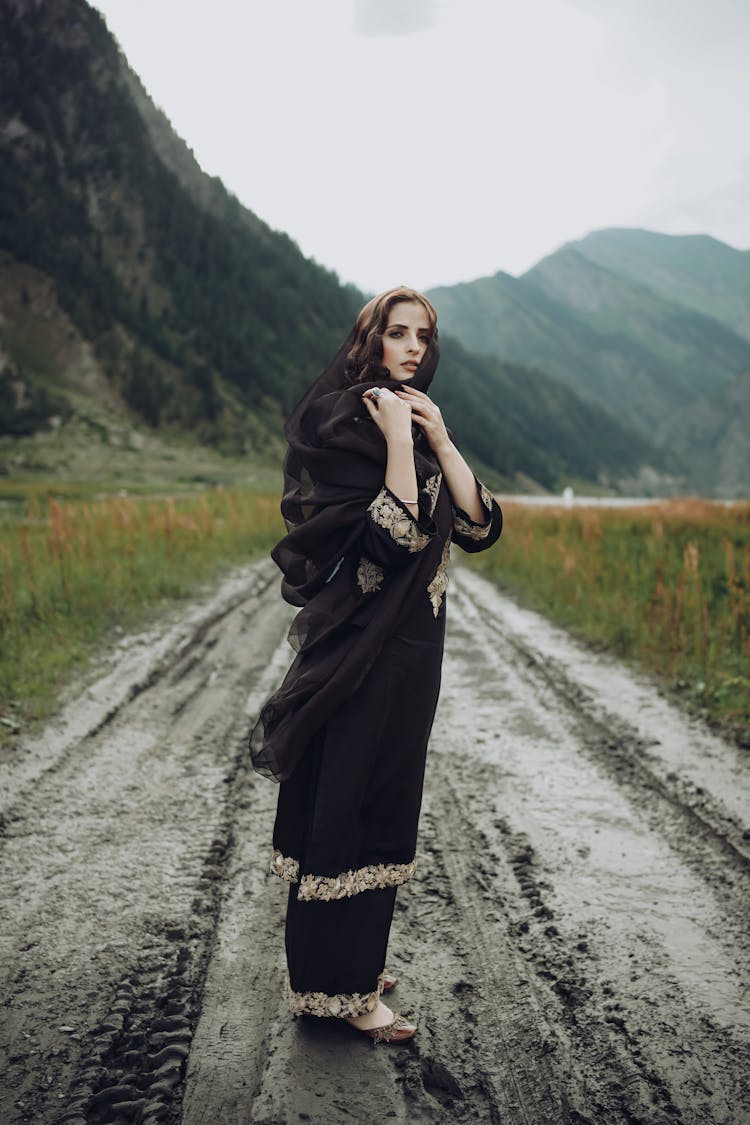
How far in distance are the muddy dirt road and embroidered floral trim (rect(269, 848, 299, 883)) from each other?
0.42 m

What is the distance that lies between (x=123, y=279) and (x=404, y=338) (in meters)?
77.1

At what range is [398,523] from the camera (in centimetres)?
221

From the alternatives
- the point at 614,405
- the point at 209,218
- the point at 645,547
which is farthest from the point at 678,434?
the point at 645,547

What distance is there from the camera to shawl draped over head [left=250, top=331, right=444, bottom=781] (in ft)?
7.47

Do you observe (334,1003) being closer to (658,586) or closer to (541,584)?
(658,586)

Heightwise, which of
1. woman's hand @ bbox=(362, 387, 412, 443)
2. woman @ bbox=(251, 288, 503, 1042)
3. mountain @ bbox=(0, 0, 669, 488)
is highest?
mountain @ bbox=(0, 0, 669, 488)

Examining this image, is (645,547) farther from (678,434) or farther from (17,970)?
(678,434)

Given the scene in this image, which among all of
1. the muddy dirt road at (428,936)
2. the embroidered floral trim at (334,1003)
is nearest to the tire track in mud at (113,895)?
the muddy dirt road at (428,936)

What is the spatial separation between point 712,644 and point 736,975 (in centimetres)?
424

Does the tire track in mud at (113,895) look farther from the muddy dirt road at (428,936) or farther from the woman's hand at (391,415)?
the woman's hand at (391,415)

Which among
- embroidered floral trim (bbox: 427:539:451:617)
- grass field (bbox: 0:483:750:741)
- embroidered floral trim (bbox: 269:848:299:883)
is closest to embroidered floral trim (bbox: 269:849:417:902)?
embroidered floral trim (bbox: 269:848:299:883)

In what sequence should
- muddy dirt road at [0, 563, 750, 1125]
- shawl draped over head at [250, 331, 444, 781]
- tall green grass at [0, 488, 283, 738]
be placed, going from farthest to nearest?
tall green grass at [0, 488, 283, 738]
shawl draped over head at [250, 331, 444, 781]
muddy dirt road at [0, 563, 750, 1125]

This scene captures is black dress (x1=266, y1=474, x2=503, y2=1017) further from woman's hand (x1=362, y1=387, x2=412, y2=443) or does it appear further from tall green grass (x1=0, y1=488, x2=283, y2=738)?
tall green grass (x1=0, y1=488, x2=283, y2=738)

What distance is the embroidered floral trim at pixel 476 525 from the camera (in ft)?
8.23
